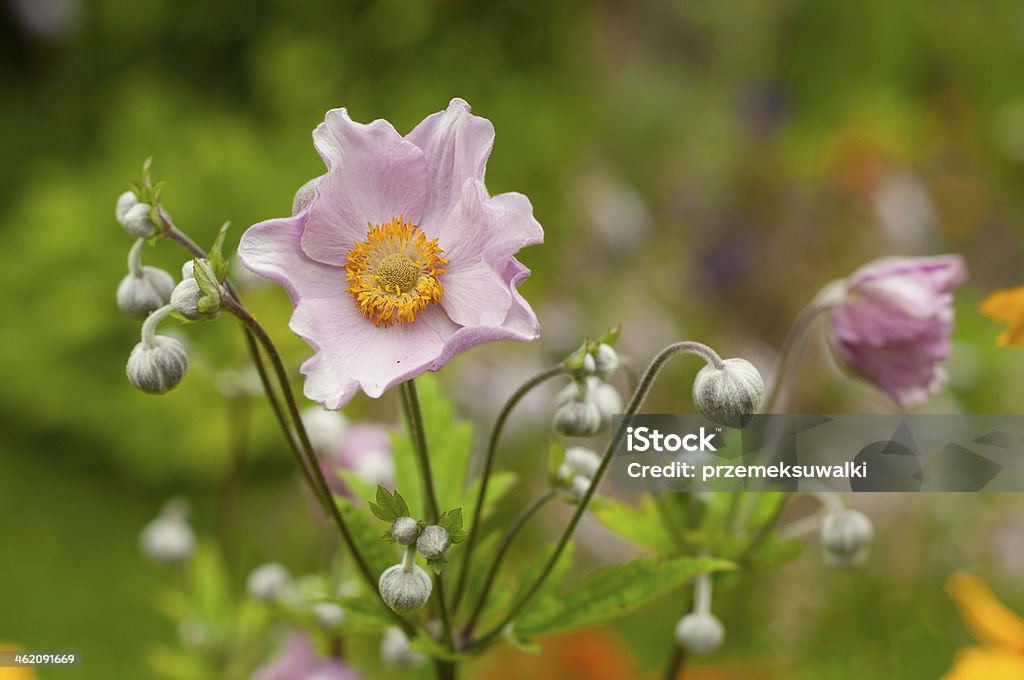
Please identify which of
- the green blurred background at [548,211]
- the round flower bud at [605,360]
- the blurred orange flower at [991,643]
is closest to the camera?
the round flower bud at [605,360]

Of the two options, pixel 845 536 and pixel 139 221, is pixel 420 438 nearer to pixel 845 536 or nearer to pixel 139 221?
pixel 139 221

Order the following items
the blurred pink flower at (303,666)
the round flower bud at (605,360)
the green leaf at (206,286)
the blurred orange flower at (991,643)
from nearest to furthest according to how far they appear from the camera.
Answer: the green leaf at (206,286) < the round flower bud at (605,360) < the blurred orange flower at (991,643) < the blurred pink flower at (303,666)

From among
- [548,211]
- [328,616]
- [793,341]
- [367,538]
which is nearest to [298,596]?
[328,616]

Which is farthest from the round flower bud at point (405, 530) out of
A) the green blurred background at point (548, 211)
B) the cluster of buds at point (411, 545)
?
the green blurred background at point (548, 211)

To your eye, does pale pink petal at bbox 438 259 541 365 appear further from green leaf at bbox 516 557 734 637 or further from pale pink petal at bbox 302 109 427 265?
green leaf at bbox 516 557 734 637

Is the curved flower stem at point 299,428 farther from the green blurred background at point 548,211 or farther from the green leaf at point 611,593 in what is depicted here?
the green blurred background at point 548,211
